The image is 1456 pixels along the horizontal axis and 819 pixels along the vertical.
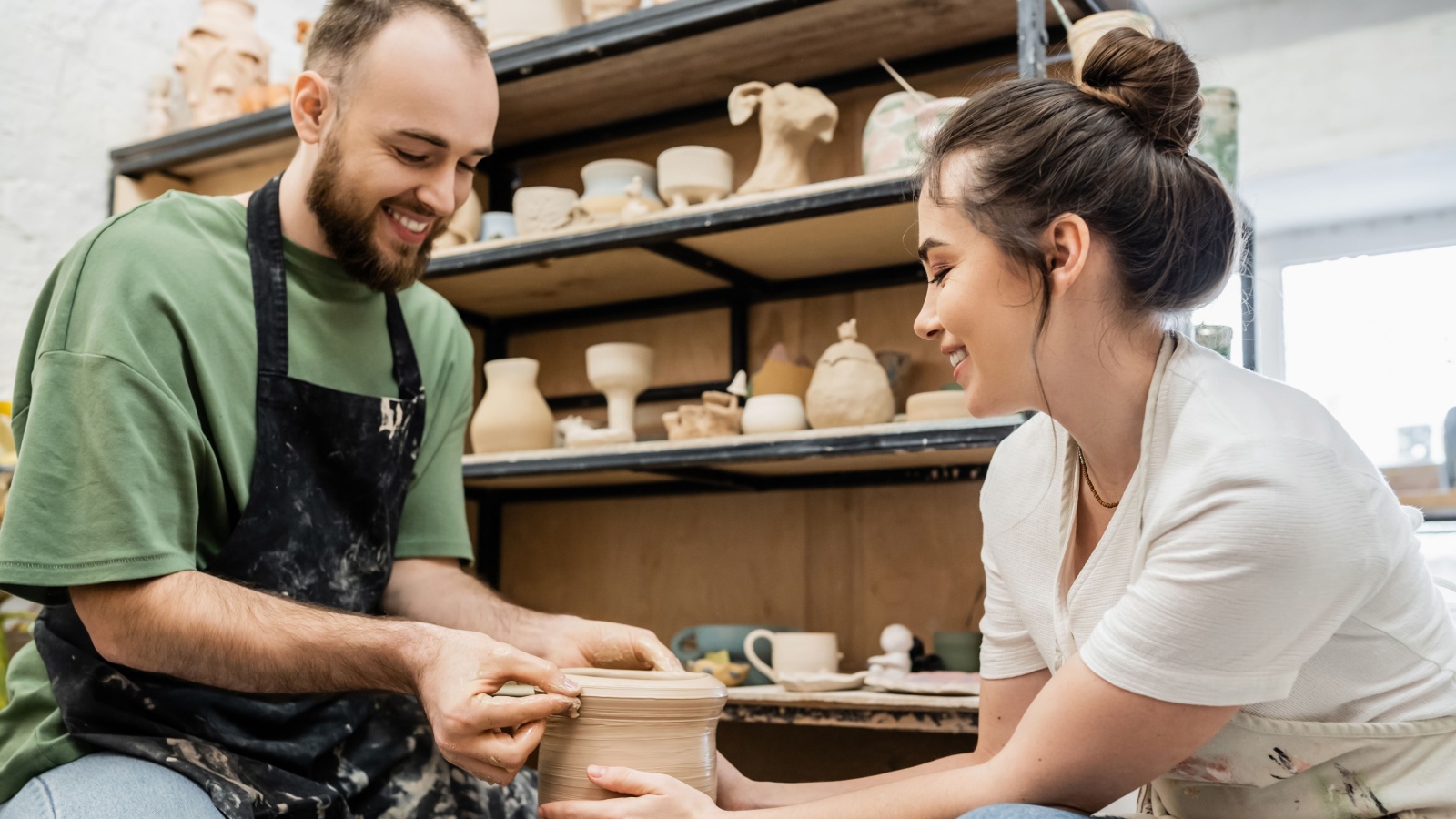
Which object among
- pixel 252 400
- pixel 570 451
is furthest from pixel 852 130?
pixel 252 400

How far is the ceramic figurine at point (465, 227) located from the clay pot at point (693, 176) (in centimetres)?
58

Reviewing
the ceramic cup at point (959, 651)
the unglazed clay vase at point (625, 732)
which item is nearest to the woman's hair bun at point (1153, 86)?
the unglazed clay vase at point (625, 732)

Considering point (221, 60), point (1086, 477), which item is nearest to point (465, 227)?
point (221, 60)

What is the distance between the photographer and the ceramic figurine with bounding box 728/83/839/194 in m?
2.33

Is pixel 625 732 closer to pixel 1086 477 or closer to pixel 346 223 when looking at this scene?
pixel 1086 477

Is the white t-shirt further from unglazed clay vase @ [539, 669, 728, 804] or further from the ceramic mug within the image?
the ceramic mug

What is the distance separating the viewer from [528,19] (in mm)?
2689

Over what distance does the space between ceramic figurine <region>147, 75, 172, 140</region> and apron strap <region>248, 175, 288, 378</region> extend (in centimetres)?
203

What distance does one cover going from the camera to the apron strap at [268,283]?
5.21 feet

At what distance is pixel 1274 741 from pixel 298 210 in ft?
4.86

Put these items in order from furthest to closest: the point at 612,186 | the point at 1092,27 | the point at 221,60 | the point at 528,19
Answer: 1. the point at 221,60
2. the point at 528,19
3. the point at 612,186
4. the point at 1092,27

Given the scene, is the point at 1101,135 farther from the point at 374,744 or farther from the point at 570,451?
the point at 570,451

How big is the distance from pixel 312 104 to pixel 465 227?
105 cm

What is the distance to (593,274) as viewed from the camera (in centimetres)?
278
